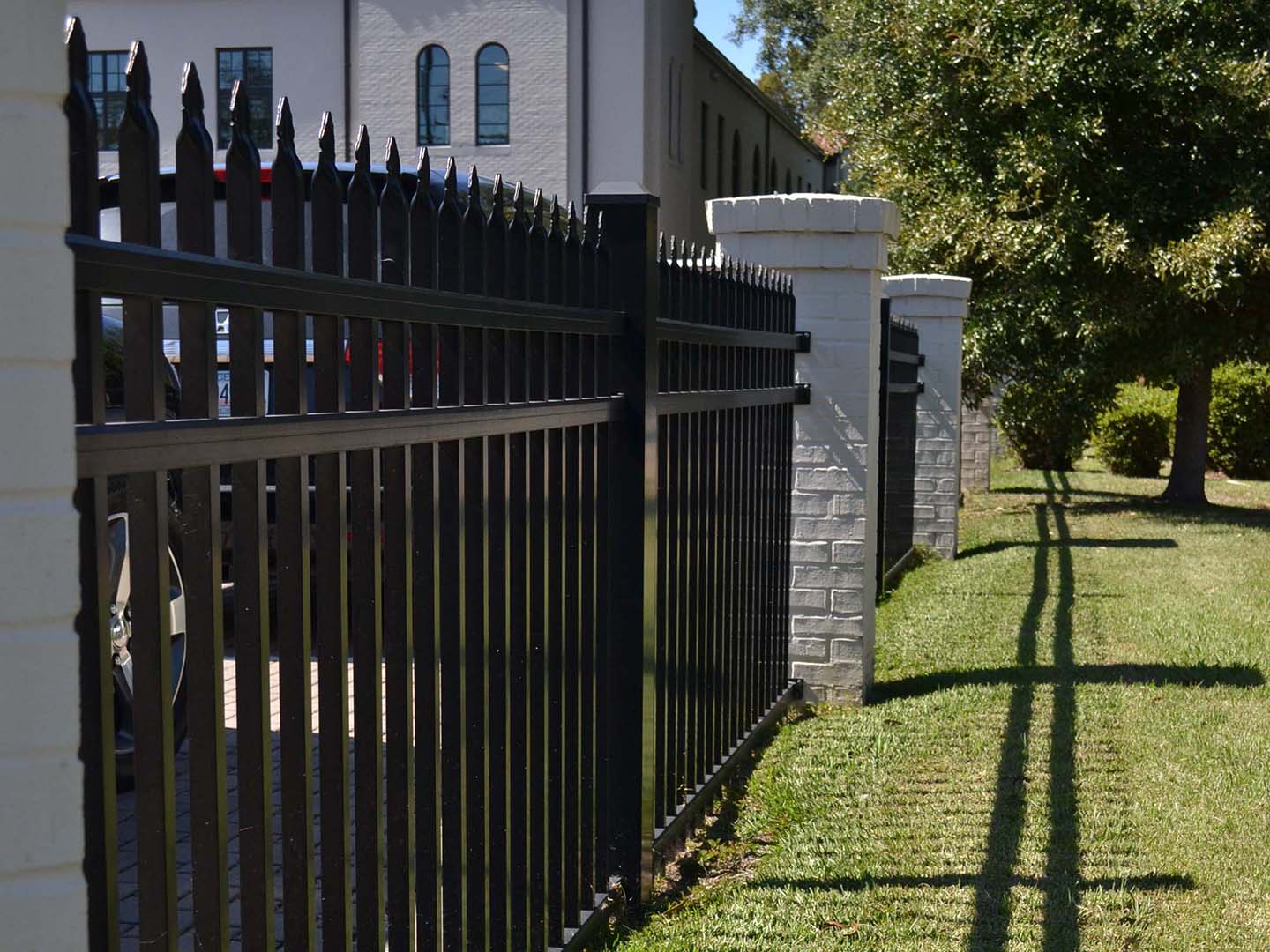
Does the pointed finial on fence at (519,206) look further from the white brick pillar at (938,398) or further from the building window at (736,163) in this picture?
the building window at (736,163)

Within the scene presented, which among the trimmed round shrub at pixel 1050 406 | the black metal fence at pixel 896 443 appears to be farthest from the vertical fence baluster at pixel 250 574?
the trimmed round shrub at pixel 1050 406

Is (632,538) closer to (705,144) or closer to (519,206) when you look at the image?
(519,206)

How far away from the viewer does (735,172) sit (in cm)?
3909

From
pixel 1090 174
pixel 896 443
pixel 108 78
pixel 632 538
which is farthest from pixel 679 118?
pixel 632 538

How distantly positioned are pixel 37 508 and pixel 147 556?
22.0 inches

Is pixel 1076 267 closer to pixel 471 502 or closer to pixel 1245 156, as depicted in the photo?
pixel 1245 156

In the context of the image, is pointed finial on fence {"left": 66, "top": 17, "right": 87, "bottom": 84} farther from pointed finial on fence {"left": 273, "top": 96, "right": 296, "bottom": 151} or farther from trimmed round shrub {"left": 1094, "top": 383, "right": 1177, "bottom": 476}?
trimmed round shrub {"left": 1094, "top": 383, "right": 1177, "bottom": 476}

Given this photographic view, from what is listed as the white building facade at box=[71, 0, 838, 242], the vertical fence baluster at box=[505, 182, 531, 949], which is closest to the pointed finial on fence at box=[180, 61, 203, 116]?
the vertical fence baluster at box=[505, 182, 531, 949]

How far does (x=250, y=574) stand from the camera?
221cm

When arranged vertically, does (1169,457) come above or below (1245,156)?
below

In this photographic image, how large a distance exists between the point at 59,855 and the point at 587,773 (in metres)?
2.52

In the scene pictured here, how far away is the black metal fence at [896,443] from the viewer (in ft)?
29.2

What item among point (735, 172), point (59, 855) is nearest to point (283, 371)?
point (59, 855)

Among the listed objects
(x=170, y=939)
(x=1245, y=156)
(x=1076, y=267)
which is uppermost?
(x=1245, y=156)
